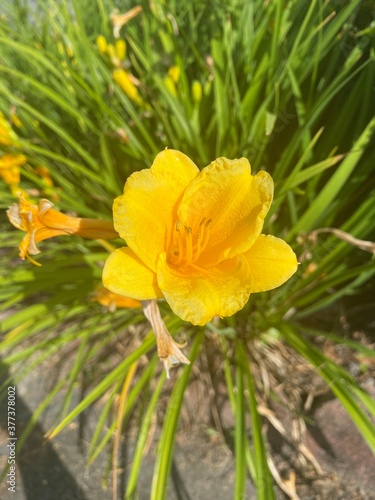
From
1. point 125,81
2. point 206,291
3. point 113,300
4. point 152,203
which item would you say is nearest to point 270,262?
point 206,291

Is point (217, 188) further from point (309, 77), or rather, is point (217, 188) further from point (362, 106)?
point (309, 77)

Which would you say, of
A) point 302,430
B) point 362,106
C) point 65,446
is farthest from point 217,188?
point 65,446

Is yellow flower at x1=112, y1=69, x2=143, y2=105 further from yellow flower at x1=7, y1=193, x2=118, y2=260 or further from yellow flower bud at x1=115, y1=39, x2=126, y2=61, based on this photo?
yellow flower at x1=7, y1=193, x2=118, y2=260

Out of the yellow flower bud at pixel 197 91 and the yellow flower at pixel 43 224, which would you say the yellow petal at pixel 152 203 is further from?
the yellow flower bud at pixel 197 91

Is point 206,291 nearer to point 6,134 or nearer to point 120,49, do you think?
point 6,134

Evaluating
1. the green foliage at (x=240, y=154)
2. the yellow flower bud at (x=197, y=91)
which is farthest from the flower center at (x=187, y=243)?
the yellow flower bud at (x=197, y=91)
